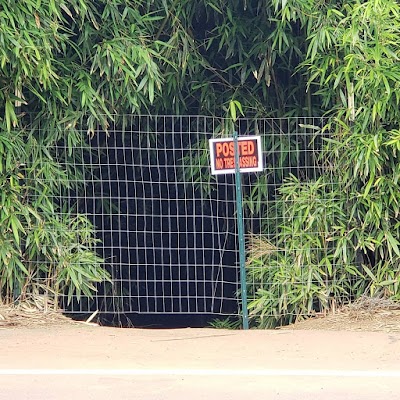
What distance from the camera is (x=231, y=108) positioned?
7973 millimetres

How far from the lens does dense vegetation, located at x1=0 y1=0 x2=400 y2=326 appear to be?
7.36 m

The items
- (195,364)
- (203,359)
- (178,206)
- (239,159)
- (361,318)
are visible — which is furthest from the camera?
(178,206)

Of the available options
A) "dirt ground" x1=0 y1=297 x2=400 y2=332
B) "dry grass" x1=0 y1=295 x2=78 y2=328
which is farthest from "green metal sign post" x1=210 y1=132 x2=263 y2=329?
"dry grass" x1=0 y1=295 x2=78 y2=328

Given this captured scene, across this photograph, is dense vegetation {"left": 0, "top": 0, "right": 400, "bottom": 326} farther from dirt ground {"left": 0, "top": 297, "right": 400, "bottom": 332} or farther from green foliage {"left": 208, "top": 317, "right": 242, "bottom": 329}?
green foliage {"left": 208, "top": 317, "right": 242, "bottom": 329}

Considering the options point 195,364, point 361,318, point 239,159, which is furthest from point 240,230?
point 195,364

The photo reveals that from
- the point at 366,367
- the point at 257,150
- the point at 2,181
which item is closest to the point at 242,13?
the point at 257,150

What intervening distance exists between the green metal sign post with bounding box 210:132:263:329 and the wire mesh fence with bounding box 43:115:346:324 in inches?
24.1

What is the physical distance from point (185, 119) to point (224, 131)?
0.49 meters

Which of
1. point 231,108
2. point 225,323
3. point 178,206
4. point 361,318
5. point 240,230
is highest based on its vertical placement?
point 231,108

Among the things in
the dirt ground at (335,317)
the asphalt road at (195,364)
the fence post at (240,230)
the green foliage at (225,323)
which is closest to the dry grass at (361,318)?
the dirt ground at (335,317)

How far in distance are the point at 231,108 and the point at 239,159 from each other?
2.75 feet

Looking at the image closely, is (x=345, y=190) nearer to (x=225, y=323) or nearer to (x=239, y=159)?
(x=239, y=159)

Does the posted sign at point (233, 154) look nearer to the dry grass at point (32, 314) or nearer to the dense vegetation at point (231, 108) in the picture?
the dense vegetation at point (231, 108)

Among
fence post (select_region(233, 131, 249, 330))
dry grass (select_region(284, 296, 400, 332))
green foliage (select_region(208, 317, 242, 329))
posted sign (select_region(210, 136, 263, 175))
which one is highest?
posted sign (select_region(210, 136, 263, 175))
